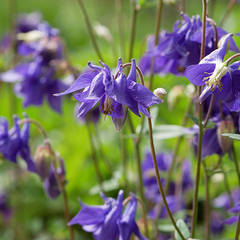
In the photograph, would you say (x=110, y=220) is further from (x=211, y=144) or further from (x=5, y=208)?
(x=5, y=208)

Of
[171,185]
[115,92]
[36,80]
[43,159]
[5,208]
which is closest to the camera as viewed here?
[115,92]

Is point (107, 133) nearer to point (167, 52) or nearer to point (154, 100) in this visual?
point (167, 52)

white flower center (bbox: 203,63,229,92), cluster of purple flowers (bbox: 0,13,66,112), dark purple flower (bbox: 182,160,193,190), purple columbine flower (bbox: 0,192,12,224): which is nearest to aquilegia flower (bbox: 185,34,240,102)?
white flower center (bbox: 203,63,229,92)

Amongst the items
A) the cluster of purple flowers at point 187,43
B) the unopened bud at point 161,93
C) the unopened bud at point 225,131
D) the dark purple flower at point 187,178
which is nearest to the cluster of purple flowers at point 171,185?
the dark purple flower at point 187,178

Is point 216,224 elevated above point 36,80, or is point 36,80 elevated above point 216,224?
point 36,80

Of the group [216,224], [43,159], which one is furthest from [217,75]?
[216,224]

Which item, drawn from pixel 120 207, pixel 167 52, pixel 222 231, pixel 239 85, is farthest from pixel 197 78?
pixel 222 231

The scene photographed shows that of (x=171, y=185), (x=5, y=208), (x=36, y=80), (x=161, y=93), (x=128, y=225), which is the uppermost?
(x=161, y=93)
